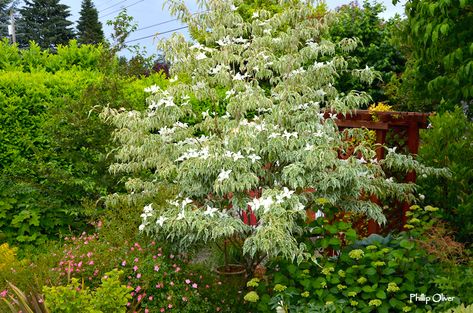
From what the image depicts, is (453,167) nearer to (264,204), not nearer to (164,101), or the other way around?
(264,204)

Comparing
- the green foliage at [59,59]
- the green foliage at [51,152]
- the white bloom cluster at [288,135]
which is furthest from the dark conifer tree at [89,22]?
the white bloom cluster at [288,135]

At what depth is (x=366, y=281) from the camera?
4.43 meters

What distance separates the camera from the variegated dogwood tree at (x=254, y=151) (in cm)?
434

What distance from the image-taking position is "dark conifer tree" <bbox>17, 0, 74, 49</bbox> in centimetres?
3962

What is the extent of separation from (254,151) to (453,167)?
2.63m

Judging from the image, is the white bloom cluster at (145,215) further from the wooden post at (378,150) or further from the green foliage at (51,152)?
the wooden post at (378,150)

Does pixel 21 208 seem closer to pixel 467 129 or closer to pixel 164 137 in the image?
pixel 164 137

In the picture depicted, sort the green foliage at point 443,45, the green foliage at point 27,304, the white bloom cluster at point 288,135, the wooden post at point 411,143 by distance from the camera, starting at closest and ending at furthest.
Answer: the green foliage at point 27,304
the green foliage at point 443,45
the white bloom cluster at point 288,135
the wooden post at point 411,143

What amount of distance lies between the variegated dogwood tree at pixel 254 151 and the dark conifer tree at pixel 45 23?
36.4 m

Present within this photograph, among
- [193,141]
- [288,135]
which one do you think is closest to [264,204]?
[288,135]

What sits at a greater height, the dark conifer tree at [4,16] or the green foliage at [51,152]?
the dark conifer tree at [4,16]

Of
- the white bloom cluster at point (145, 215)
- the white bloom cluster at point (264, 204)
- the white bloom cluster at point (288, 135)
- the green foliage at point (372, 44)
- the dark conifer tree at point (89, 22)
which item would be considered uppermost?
the dark conifer tree at point (89, 22)

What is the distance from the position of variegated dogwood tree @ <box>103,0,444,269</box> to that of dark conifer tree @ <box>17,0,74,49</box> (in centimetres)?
3644

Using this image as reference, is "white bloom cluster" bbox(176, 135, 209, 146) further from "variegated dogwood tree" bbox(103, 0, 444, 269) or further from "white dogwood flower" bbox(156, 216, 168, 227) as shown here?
"white dogwood flower" bbox(156, 216, 168, 227)
